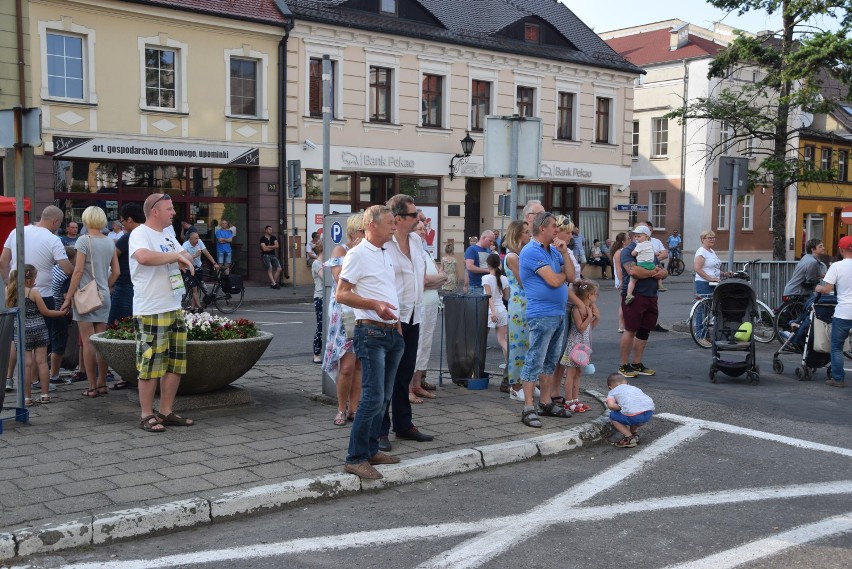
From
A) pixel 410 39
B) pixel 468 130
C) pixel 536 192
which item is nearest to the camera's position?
pixel 410 39

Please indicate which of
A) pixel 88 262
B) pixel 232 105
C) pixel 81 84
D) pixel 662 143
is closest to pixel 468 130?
pixel 232 105

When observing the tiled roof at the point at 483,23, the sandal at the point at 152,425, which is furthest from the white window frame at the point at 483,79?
the sandal at the point at 152,425

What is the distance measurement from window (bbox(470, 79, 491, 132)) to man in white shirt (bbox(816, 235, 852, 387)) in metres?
20.2

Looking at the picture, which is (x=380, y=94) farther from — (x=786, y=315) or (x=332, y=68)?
(x=786, y=315)

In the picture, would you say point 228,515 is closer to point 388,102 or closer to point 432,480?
point 432,480

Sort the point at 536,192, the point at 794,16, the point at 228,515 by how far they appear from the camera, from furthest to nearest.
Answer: the point at 536,192
the point at 794,16
the point at 228,515

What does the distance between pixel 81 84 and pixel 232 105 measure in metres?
4.07

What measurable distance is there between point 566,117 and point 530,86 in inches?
81.9

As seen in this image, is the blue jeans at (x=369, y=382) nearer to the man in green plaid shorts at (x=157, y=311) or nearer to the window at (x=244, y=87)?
the man in green plaid shorts at (x=157, y=311)

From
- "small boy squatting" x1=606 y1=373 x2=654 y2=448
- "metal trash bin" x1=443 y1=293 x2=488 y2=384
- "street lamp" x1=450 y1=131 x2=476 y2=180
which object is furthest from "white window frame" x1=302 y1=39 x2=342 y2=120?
"small boy squatting" x1=606 y1=373 x2=654 y2=448

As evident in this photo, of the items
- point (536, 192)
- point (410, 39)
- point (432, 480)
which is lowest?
point (432, 480)

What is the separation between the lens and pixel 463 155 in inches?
1136

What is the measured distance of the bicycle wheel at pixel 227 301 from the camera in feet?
63.3

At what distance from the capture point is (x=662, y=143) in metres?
42.3
